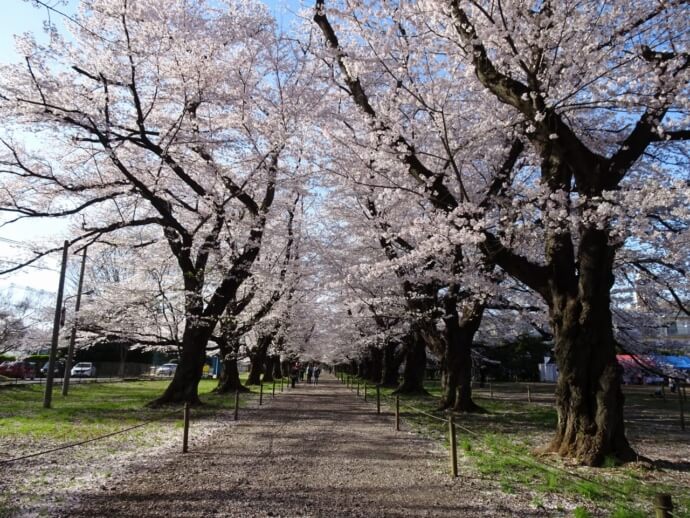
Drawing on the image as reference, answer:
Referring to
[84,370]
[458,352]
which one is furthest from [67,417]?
[84,370]

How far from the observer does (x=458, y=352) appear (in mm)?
16625

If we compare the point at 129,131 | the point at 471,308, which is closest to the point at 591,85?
the point at 471,308

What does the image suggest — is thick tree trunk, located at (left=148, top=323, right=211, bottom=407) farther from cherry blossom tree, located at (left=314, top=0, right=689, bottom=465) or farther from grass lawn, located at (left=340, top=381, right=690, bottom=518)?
cherry blossom tree, located at (left=314, top=0, right=689, bottom=465)

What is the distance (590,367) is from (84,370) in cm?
4241

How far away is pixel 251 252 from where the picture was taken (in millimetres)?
16562

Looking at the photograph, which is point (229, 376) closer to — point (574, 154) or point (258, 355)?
point (258, 355)

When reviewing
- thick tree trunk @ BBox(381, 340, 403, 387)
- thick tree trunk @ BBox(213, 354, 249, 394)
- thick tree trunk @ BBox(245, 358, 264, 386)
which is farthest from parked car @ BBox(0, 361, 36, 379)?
thick tree trunk @ BBox(381, 340, 403, 387)

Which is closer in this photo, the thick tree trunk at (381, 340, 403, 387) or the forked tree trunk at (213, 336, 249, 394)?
the forked tree trunk at (213, 336, 249, 394)

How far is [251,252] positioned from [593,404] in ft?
36.9

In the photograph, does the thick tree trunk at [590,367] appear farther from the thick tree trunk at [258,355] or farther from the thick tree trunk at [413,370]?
the thick tree trunk at [258,355]

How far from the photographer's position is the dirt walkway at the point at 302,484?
5.52 metres

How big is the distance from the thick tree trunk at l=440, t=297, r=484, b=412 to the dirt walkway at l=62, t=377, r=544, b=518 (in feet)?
21.0

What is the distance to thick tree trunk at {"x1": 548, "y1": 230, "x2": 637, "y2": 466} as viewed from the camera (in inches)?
310

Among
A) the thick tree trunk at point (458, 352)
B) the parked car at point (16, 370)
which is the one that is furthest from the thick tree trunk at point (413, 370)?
the parked car at point (16, 370)
